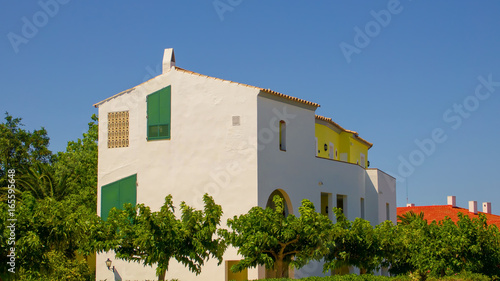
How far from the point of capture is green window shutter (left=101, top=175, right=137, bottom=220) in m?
29.4

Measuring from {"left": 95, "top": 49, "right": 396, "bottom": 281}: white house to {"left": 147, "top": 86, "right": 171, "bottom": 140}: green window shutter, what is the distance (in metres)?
→ 0.05

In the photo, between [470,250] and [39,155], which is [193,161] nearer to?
[470,250]

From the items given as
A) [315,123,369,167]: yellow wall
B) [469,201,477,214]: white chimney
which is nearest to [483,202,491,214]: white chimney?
[469,201,477,214]: white chimney

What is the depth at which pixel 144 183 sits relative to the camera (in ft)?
95.7

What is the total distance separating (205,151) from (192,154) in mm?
653

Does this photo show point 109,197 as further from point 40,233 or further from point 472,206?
point 472,206

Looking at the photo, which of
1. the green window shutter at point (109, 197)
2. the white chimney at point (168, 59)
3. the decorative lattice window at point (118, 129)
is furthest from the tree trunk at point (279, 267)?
the white chimney at point (168, 59)

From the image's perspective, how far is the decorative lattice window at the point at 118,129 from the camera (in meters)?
29.9

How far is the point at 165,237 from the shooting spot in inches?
851

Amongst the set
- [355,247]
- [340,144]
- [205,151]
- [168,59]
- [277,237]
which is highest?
[168,59]

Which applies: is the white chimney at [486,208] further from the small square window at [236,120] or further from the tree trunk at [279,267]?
the tree trunk at [279,267]

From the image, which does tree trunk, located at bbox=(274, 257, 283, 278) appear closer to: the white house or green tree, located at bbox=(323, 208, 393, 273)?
green tree, located at bbox=(323, 208, 393, 273)

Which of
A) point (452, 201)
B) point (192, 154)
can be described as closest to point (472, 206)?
point (452, 201)

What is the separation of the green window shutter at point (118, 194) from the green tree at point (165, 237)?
675 cm
